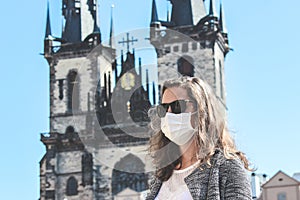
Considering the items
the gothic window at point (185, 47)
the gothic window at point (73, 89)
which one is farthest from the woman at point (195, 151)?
the gothic window at point (73, 89)

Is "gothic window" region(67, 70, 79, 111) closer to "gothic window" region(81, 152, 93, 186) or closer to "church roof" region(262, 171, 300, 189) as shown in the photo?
"gothic window" region(81, 152, 93, 186)

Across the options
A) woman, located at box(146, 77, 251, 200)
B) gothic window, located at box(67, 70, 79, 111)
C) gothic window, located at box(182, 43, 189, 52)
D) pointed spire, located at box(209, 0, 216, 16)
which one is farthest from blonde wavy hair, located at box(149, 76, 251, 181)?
gothic window, located at box(67, 70, 79, 111)

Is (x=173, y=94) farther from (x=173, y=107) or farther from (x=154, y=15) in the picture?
(x=154, y=15)

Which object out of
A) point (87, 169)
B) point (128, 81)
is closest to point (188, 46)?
point (128, 81)

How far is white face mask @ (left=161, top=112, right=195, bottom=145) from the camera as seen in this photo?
8.27 feet

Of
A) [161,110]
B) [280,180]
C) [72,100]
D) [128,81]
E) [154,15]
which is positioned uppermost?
[154,15]

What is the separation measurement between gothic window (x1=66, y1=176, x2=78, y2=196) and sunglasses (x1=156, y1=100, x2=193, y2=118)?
3222 centimetres

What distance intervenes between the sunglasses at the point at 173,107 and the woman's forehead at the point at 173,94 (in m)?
0.01

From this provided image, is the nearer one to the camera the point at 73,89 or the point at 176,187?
the point at 176,187

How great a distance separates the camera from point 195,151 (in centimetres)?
254

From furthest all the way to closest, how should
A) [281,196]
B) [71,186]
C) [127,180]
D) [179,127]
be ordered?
[71,186] → [127,180] → [281,196] → [179,127]

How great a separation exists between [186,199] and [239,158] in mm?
201

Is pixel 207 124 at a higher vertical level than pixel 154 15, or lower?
lower

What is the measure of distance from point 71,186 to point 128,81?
16.6 ft
